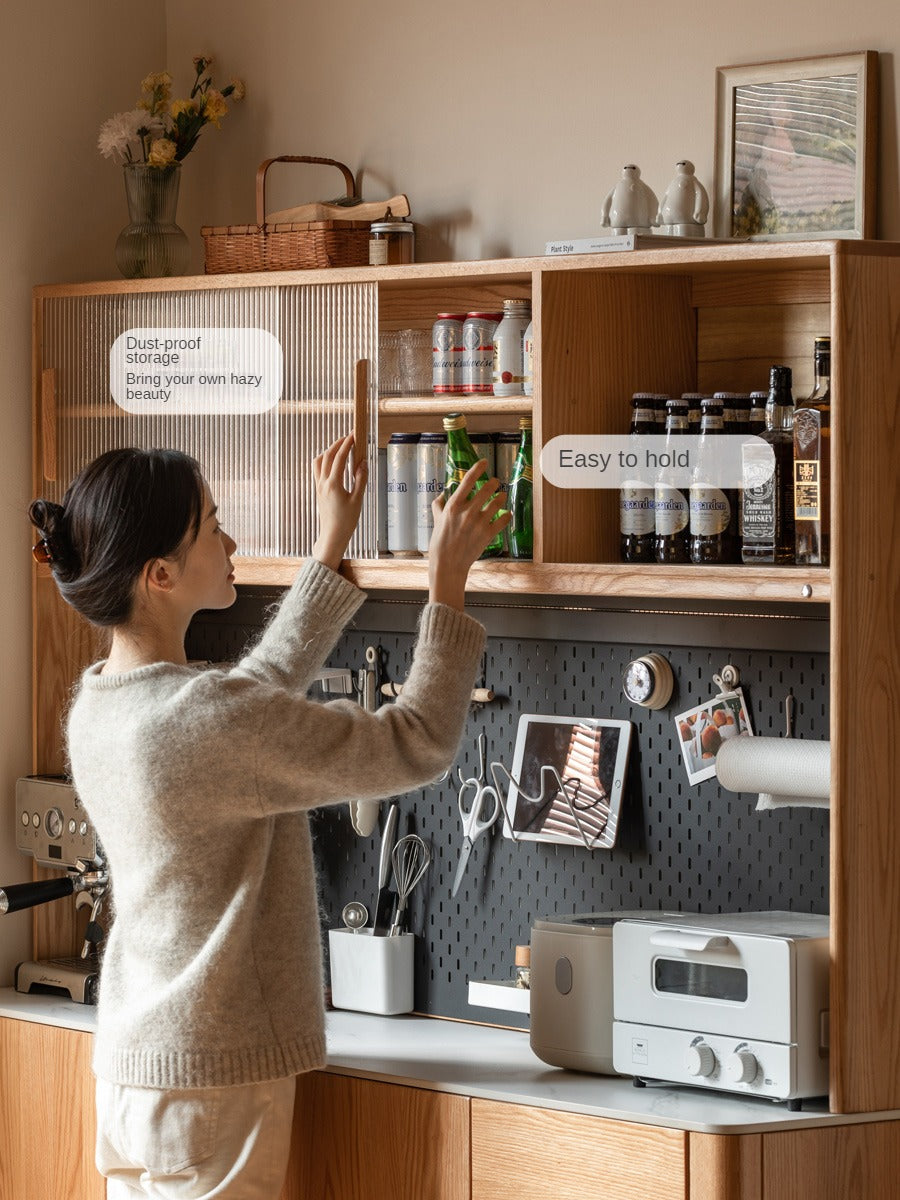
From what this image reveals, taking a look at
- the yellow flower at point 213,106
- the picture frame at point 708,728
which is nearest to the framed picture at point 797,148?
the picture frame at point 708,728

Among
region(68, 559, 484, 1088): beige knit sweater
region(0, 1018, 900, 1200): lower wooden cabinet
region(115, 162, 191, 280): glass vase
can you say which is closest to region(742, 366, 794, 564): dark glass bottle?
region(68, 559, 484, 1088): beige knit sweater

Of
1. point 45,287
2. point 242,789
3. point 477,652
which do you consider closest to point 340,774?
point 242,789

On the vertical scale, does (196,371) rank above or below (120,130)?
below

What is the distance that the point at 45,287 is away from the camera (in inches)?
126

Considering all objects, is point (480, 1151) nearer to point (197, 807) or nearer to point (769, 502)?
point (197, 807)

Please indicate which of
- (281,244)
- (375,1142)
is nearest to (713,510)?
(281,244)

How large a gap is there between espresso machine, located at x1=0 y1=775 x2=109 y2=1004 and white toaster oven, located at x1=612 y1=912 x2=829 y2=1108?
3.33ft

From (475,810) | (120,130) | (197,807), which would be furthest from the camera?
(120,130)

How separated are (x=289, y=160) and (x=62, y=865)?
1283 millimetres

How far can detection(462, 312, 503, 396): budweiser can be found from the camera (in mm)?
2842

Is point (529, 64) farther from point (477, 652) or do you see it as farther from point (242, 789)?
point (242, 789)

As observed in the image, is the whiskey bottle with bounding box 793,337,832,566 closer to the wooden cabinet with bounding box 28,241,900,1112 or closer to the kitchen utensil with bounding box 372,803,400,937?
the wooden cabinet with bounding box 28,241,900,1112

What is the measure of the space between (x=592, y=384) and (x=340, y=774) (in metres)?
0.80

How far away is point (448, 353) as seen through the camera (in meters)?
2.86
